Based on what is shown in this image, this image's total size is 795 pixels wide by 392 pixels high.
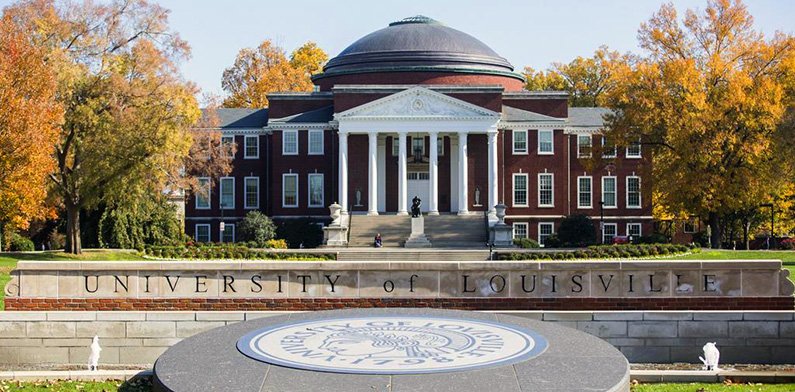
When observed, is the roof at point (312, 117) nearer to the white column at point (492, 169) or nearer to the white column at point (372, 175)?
the white column at point (372, 175)

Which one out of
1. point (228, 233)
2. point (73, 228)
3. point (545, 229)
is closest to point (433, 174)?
point (545, 229)

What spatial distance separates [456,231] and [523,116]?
10.9 metres

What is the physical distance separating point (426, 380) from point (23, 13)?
36005 mm

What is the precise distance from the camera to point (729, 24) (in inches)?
1949

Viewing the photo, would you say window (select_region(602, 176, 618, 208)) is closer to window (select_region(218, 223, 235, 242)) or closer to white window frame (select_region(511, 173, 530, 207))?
white window frame (select_region(511, 173, 530, 207))

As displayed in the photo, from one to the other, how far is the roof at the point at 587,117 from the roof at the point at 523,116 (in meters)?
2.00

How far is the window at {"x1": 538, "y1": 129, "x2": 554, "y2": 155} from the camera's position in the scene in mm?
61844

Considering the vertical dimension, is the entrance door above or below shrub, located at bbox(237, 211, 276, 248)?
above

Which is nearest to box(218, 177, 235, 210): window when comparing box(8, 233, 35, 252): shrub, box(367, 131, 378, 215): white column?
box(367, 131, 378, 215): white column

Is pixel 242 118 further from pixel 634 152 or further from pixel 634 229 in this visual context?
pixel 634 229

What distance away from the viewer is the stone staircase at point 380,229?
2136 inches

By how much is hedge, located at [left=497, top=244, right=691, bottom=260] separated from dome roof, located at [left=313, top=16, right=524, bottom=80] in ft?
84.2

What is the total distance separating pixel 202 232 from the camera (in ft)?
213

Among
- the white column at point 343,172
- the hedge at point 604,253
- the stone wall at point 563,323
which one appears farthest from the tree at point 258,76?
the stone wall at point 563,323
